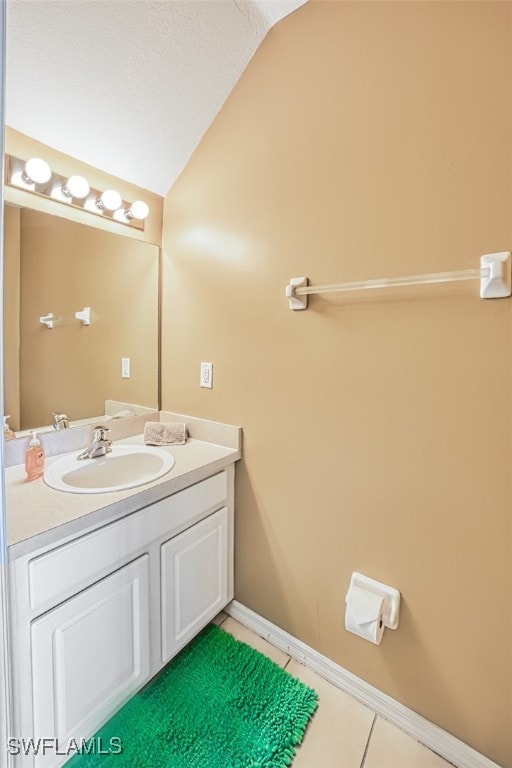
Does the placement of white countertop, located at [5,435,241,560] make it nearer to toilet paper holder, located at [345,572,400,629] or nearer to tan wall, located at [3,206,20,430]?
tan wall, located at [3,206,20,430]

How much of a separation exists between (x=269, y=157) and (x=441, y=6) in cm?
64

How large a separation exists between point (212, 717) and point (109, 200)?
6.64ft

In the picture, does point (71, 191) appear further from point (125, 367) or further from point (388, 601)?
point (388, 601)

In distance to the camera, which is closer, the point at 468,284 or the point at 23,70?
the point at 468,284

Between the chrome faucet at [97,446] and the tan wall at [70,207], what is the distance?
90 centimetres

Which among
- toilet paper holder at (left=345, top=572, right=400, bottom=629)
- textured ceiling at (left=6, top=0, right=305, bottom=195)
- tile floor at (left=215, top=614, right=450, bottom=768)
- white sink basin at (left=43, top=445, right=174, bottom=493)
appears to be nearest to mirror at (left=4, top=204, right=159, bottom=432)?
white sink basin at (left=43, top=445, right=174, bottom=493)

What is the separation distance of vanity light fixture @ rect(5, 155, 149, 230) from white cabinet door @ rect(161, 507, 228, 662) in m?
1.40

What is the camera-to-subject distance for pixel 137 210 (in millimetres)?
1690

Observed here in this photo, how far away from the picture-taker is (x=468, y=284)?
1032 mm

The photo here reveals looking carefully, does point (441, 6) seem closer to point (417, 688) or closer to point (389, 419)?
point (389, 419)

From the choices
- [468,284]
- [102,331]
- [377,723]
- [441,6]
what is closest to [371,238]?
[468,284]

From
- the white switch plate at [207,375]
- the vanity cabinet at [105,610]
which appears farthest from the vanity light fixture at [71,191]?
the vanity cabinet at [105,610]

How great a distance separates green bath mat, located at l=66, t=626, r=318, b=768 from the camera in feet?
3.69

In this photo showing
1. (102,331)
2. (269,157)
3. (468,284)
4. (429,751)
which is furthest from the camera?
(102,331)
